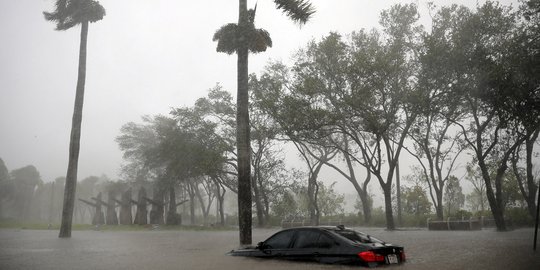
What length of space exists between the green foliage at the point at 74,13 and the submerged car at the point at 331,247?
2338cm

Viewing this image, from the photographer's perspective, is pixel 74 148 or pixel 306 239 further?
pixel 74 148

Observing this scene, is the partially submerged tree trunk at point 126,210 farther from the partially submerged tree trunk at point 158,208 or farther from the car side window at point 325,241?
the car side window at point 325,241

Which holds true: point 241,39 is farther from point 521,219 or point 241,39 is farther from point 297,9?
point 521,219

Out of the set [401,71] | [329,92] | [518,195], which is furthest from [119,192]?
[518,195]

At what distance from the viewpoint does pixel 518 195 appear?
112 feet

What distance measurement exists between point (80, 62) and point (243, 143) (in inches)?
712

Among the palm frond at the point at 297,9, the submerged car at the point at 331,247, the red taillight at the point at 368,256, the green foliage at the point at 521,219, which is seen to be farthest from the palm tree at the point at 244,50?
the green foliage at the point at 521,219

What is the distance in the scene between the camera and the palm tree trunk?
24.4m

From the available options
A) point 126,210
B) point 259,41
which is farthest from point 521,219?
point 126,210

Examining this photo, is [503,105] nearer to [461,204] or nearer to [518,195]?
[518,195]

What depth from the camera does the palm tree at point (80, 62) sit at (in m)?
24.7

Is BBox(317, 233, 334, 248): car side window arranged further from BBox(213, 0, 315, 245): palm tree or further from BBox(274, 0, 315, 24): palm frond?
BBox(274, 0, 315, 24): palm frond

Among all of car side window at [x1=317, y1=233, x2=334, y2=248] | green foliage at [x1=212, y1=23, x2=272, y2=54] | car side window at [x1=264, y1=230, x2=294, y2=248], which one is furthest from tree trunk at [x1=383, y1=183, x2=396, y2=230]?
car side window at [x1=317, y1=233, x2=334, y2=248]

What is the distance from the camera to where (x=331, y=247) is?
8664 mm
